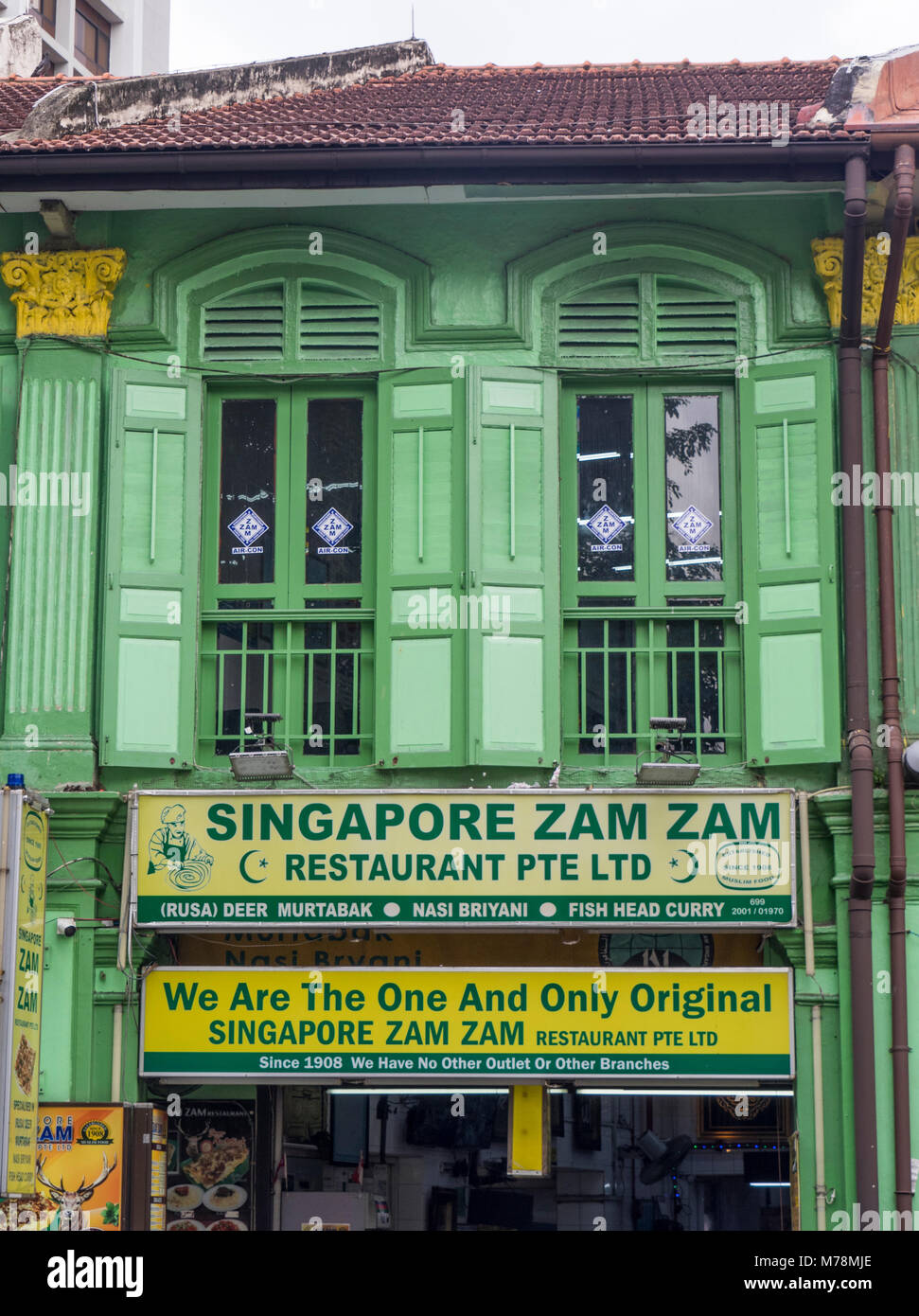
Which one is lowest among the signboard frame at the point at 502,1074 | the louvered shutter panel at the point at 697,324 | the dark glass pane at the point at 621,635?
the signboard frame at the point at 502,1074

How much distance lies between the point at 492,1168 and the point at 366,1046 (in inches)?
108

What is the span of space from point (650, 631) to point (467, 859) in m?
1.84

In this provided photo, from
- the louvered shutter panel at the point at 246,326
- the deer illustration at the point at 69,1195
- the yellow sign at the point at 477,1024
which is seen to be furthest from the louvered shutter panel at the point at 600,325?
the deer illustration at the point at 69,1195

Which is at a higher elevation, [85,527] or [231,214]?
[231,214]

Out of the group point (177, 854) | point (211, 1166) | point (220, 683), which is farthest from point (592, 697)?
point (211, 1166)

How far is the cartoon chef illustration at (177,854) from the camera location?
11.3 meters

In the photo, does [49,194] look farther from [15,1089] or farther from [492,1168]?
[492,1168]

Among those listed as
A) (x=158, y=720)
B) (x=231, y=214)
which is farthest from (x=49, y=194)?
(x=158, y=720)

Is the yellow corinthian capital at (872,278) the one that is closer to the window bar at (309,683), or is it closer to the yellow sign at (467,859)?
the yellow sign at (467,859)

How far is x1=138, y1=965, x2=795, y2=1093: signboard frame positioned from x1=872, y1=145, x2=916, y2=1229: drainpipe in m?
0.63

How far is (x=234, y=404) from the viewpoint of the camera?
1229 cm

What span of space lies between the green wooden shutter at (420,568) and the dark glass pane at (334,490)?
0.30 metres
